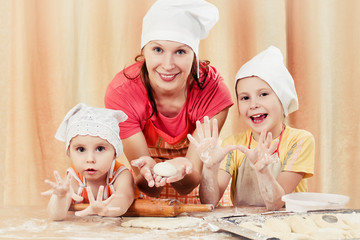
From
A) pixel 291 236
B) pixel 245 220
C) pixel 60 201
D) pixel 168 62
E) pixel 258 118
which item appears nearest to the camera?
pixel 291 236

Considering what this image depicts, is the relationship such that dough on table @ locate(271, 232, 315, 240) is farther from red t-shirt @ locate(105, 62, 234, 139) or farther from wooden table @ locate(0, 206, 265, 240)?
red t-shirt @ locate(105, 62, 234, 139)

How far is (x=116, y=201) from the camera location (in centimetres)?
114

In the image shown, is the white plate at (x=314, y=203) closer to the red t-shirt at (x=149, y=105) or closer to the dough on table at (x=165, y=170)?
the dough on table at (x=165, y=170)

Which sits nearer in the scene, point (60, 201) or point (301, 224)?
point (301, 224)

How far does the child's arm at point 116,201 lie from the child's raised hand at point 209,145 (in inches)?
8.7

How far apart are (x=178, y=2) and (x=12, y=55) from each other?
1145 millimetres

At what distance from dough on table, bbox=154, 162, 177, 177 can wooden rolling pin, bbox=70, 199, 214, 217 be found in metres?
0.08

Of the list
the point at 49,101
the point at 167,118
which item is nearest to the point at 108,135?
the point at 167,118

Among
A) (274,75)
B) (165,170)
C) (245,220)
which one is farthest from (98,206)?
(274,75)

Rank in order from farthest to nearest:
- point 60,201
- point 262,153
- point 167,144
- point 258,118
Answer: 1. point 167,144
2. point 258,118
3. point 262,153
4. point 60,201

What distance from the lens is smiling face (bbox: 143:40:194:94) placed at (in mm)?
1405

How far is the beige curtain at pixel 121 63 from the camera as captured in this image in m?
2.22

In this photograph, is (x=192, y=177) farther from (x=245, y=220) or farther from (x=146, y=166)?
(x=245, y=220)

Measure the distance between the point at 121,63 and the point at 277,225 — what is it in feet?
5.05
